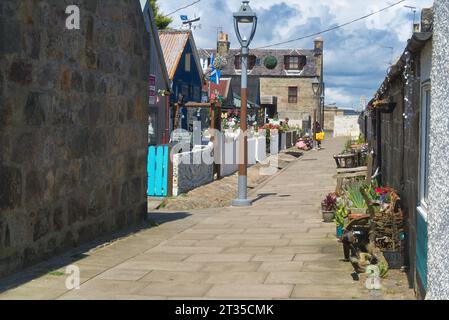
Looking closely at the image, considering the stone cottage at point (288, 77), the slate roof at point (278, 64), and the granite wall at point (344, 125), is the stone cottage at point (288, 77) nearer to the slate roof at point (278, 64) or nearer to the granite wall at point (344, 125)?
the slate roof at point (278, 64)

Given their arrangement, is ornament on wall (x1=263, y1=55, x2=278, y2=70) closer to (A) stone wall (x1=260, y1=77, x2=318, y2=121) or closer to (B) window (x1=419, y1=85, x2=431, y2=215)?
(A) stone wall (x1=260, y1=77, x2=318, y2=121)

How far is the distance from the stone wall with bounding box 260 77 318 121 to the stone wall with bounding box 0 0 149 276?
5179 centimetres

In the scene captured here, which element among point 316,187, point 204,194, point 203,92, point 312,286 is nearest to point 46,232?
point 312,286

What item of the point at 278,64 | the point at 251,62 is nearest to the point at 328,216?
the point at 251,62

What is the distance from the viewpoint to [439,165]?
481 centimetres

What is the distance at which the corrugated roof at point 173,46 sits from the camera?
28.9 meters

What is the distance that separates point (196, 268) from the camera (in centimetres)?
764

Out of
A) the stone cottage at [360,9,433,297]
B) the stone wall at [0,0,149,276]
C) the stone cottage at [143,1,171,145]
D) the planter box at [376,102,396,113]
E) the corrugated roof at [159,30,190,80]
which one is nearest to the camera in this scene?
the stone cottage at [360,9,433,297]

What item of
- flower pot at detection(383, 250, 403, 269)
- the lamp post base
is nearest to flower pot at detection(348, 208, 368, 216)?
flower pot at detection(383, 250, 403, 269)

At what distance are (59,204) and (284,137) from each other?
28.1 m

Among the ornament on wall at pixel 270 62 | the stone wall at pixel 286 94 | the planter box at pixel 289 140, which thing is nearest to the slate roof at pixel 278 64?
the ornament on wall at pixel 270 62

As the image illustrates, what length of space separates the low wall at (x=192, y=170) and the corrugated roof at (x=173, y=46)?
1126cm

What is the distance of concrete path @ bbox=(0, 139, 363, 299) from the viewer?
644 cm

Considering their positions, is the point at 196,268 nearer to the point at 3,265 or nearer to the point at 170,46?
the point at 3,265
